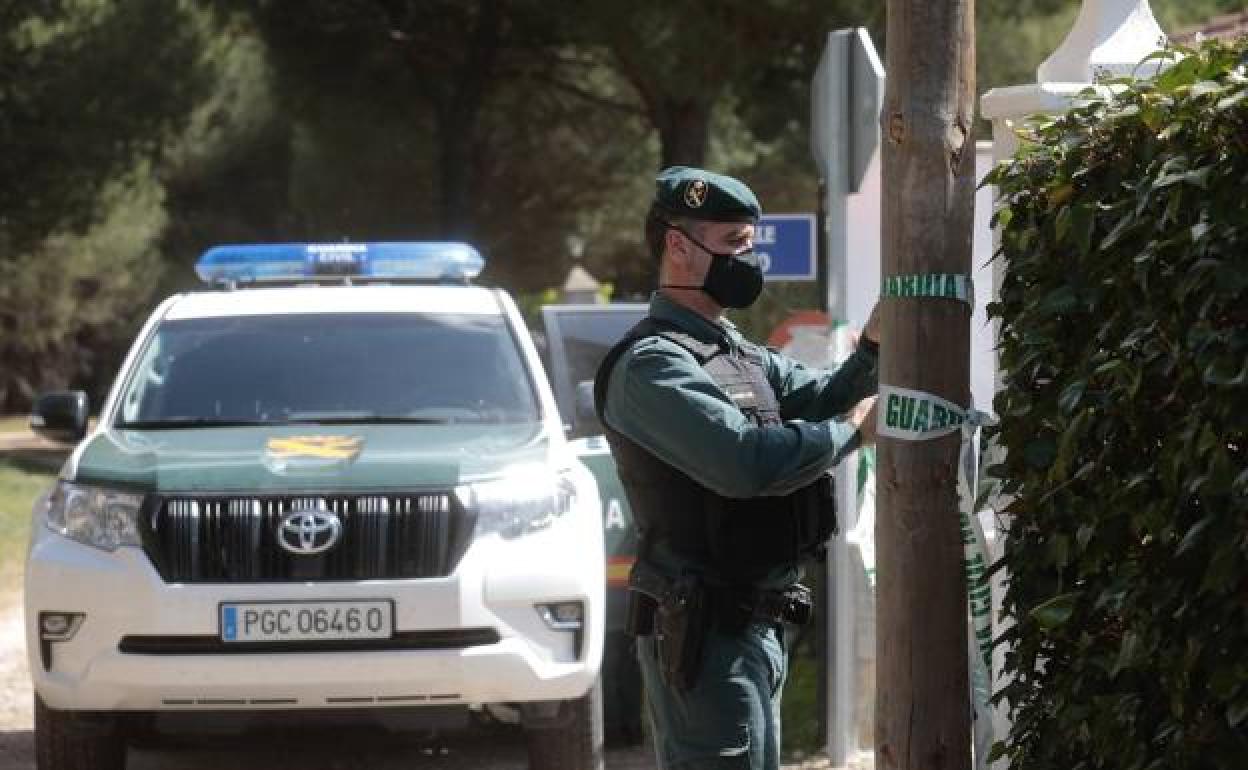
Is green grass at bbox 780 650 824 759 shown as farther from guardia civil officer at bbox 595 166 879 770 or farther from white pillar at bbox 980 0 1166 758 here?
guardia civil officer at bbox 595 166 879 770

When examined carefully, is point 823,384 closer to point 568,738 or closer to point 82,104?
Result: point 568,738

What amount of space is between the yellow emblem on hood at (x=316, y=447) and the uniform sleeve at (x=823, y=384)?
2604 millimetres

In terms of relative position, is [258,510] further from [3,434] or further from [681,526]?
[3,434]

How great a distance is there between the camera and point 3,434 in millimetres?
36031

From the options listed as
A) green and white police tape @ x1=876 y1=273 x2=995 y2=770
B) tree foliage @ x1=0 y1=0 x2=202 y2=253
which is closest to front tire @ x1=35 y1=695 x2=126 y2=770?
green and white police tape @ x1=876 y1=273 x2=995 y2=770

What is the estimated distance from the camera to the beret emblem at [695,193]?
4.18m

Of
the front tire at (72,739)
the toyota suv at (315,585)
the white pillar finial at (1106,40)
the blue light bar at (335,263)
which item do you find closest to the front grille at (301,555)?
the toyota suv at (315,585)

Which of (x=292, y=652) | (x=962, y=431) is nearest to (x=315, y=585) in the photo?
(x=292, y=652)

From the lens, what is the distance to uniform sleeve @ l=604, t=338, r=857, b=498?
3.88m

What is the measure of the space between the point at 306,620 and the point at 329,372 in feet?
4.63

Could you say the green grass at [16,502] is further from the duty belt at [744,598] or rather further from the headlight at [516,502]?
the duty belt at [744,598]

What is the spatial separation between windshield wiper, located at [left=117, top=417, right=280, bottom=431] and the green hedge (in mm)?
4130

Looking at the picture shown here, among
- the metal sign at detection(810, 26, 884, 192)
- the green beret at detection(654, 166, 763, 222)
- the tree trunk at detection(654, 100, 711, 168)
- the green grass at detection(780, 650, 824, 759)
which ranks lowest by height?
the green grass at detection(780, 650, 824, 759)

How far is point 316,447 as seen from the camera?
271 inches
